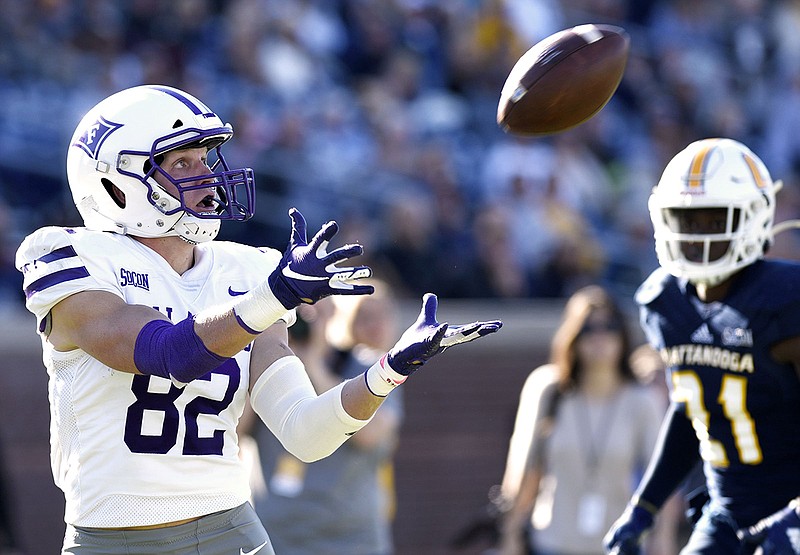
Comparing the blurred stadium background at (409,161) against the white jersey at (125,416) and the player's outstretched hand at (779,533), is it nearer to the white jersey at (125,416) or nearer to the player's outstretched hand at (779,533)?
the player's outstretched hand at (779,533)

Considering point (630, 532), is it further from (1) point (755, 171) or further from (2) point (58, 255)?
(2) point (58, 255)

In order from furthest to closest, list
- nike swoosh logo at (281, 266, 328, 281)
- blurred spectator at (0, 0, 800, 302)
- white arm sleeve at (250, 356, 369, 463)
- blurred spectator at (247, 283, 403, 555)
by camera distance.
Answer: blurred spectator at (0, 0, 800, 302) < blurred spectator at (247, 283, 403, 555) < white arm sleeve at (250, 356, 369, 463) < nike swoosh logo at (281, 266, 328, 281)

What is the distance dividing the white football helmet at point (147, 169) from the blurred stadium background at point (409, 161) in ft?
12.4

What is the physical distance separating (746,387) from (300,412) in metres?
1.34

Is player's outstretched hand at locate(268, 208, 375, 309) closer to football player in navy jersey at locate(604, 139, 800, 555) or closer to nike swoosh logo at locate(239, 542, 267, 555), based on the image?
→ nike swoosh logo at locate(239, 542, 267, 555)

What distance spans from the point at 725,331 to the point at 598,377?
1856 millimetres

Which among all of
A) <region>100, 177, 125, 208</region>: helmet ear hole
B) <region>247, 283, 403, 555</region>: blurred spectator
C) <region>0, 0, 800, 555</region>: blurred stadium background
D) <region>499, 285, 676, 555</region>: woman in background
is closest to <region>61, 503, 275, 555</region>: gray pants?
<region>100, 177, 125, 208</region>: helmet ear hole

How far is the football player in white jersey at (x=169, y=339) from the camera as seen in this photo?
2775 mm

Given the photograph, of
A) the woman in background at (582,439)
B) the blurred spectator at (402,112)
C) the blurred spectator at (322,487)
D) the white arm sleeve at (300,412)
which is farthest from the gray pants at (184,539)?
the blurred spectator at (402,112)

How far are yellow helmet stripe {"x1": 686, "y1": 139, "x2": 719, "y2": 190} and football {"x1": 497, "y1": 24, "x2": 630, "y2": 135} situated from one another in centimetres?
32

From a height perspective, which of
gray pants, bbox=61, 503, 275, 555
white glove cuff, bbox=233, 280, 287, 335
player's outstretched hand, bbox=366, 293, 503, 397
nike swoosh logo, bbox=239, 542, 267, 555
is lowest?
nike swoosh logo, bbox=239, 542, 267, 555

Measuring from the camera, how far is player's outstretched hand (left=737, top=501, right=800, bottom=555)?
3391 mm

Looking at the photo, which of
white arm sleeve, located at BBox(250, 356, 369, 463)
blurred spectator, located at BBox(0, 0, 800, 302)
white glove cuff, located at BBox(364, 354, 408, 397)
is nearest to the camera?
white glove cuff, located at BBox(364, 354, 408, 397)

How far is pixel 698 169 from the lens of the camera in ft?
12.6
